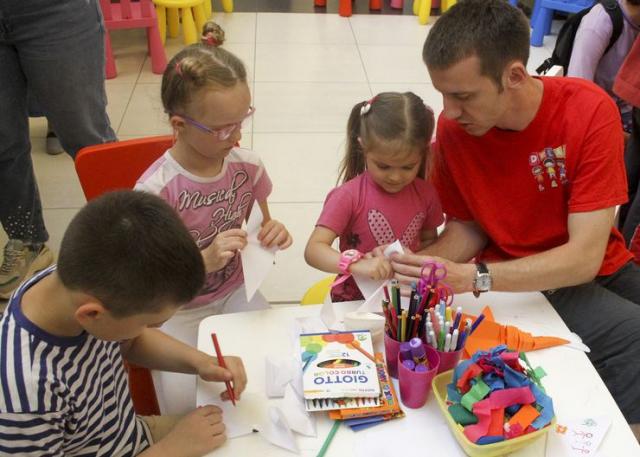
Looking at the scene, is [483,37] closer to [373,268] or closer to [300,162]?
[373,268]

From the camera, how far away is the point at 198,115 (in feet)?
4.38

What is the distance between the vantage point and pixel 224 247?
1.25 m

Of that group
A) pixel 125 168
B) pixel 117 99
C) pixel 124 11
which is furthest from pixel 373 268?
pixel 124 11

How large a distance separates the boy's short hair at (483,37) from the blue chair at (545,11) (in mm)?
3225

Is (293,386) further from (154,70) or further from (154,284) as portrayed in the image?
(154,70)

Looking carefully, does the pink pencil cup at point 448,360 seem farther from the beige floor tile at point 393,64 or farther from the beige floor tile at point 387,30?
the beige floor tile at point 387,30

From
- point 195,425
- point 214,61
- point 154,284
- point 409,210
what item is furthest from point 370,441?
point 214,61

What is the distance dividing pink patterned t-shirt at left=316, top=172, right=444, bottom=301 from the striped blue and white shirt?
64 centimetres

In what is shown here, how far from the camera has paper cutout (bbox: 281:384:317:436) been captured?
964mm

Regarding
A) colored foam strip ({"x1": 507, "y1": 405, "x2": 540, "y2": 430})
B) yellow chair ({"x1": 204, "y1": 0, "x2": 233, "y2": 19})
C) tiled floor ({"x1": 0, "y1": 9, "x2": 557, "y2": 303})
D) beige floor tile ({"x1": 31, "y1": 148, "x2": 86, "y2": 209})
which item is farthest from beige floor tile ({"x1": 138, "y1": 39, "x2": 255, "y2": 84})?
colored foam strip ({"x1": 507, "y1": 405, "x2": 540, "y2": 430})

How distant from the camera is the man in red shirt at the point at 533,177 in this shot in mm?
1279

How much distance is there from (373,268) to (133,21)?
3132 mm

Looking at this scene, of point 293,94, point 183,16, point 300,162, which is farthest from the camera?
point 183,16

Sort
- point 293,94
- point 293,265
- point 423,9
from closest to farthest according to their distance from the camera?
point 293,265
point 293,94
point 423,9
